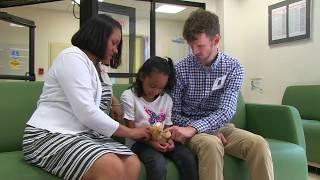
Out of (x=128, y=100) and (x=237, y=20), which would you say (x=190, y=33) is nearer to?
(x=128, y=100)

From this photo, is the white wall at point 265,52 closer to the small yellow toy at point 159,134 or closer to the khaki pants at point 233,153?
the khaki pants at point 233,153

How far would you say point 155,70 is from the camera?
1.60 metres

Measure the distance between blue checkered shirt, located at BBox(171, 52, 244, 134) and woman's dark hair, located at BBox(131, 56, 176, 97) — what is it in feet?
0.23

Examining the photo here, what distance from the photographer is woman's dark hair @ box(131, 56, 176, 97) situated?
5.28 feet

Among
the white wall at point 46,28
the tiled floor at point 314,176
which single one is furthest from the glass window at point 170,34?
the tiled floor at point 314,176

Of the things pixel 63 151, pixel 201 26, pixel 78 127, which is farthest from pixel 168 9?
pixel 63 151

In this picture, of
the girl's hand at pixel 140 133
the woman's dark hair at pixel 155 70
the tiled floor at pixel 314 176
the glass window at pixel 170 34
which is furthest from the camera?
the glass window at pixel 170 34

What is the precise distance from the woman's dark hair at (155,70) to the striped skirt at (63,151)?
428 millimetres

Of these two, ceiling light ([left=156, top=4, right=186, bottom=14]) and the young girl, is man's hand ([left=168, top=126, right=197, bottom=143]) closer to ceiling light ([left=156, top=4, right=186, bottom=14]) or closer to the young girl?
the young girl

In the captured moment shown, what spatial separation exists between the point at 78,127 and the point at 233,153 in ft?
2.44

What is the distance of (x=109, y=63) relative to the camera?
156 centimetres

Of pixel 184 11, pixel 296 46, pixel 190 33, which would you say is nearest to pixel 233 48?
pixel 296 46

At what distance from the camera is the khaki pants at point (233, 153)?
141 cm

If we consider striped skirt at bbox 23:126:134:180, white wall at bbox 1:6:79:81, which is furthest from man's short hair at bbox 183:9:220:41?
white wall at bbox 1:6:79:81
